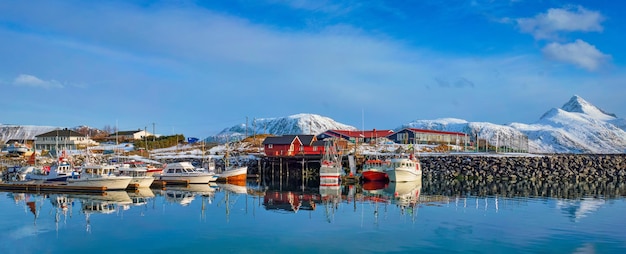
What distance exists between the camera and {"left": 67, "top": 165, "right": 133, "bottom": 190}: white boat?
48.1 m

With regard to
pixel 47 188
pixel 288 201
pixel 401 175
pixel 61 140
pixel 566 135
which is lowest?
pixel 288 201

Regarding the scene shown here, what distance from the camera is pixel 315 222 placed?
97.7 ft

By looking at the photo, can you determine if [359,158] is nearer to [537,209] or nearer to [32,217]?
[537,209]

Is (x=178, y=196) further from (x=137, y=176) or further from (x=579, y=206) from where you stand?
(x=579, y=206)

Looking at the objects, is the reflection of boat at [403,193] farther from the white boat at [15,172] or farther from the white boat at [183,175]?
the white boat at [15,172]

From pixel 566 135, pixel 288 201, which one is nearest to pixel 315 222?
pixel 288 201

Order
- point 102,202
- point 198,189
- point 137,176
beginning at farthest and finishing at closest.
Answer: point 137,176 < point 198,189 < point 102,202

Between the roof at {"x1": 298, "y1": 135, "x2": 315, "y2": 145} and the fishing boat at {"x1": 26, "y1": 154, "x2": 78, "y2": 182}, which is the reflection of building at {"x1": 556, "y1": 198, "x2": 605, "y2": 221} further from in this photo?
the roof at {"x1": 298, "y1": 135, "x2": 315, "y2": 145}

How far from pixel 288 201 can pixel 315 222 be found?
11.4m

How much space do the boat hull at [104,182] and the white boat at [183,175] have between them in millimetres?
9026

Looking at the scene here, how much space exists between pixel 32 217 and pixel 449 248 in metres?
23.9

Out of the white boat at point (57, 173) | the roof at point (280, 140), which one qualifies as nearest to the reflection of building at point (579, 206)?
the white boat at point (57, 173)

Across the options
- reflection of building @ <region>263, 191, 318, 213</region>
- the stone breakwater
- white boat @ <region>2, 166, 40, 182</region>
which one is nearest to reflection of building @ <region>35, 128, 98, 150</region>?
white boat @ <region>2, 166, 40, 182</region>

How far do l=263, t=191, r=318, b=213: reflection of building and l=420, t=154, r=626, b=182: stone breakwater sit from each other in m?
28.3
